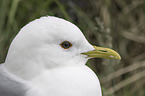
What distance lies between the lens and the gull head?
1.09m

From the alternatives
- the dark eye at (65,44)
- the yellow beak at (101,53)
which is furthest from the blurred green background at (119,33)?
the dark eye at (65,44)

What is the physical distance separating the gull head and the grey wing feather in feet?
0.15

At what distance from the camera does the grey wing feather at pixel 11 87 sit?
3.52 feet

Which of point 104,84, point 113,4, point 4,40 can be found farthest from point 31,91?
point 113,4

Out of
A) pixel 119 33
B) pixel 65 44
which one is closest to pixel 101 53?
pixel 65 44

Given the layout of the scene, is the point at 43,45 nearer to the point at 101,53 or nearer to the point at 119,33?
the point at 101,53

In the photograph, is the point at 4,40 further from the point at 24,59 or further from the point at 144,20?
the point at 144,20

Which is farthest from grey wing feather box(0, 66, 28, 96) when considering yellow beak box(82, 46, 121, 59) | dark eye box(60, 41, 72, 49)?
yellow beak box(82, 46, 121, 59)

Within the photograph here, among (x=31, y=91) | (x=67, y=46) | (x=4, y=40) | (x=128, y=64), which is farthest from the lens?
(x=128, y=64)

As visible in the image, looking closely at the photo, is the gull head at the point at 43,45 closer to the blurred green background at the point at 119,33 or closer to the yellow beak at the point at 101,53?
the yellow beak at the point at 101,53

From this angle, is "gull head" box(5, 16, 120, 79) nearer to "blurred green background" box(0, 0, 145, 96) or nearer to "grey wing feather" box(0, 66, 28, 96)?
"grey wing feather" box(0, 66, 28, 96)

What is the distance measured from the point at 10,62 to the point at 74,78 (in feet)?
0.87

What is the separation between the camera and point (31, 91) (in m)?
1.05

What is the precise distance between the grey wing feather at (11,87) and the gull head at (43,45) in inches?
1.8
